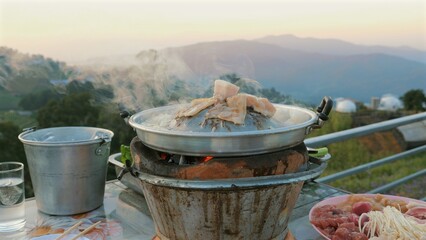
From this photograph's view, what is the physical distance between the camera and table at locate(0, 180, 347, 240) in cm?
197

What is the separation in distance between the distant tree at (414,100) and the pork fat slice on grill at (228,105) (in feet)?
47.6

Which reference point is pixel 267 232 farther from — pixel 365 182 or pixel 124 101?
pixel 365 182

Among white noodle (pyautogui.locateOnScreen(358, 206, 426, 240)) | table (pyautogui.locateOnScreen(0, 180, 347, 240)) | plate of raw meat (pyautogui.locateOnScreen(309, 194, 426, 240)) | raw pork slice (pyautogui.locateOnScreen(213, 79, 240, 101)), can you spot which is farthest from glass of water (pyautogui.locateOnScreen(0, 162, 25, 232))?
white noodle (pyautogui.locateOnScreen(358, 206, 426, 240))

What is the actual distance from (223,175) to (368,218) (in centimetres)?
90

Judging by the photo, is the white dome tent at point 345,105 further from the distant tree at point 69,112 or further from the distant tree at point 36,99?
the distant tree at point 69,112

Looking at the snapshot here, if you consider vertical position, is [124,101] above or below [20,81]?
above

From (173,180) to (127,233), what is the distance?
0.72 meters

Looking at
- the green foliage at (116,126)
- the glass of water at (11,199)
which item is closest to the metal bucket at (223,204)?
the glass of water at (11,199)

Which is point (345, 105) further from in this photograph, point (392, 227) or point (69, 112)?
point (392, 227)

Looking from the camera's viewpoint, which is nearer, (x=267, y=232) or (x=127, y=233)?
(x=267, y=232)

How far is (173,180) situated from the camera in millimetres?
1431

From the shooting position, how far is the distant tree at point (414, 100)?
14531 millimetres

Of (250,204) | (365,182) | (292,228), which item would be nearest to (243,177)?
(250,204)

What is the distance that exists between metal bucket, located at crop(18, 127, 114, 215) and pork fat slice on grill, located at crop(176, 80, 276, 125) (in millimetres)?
699
